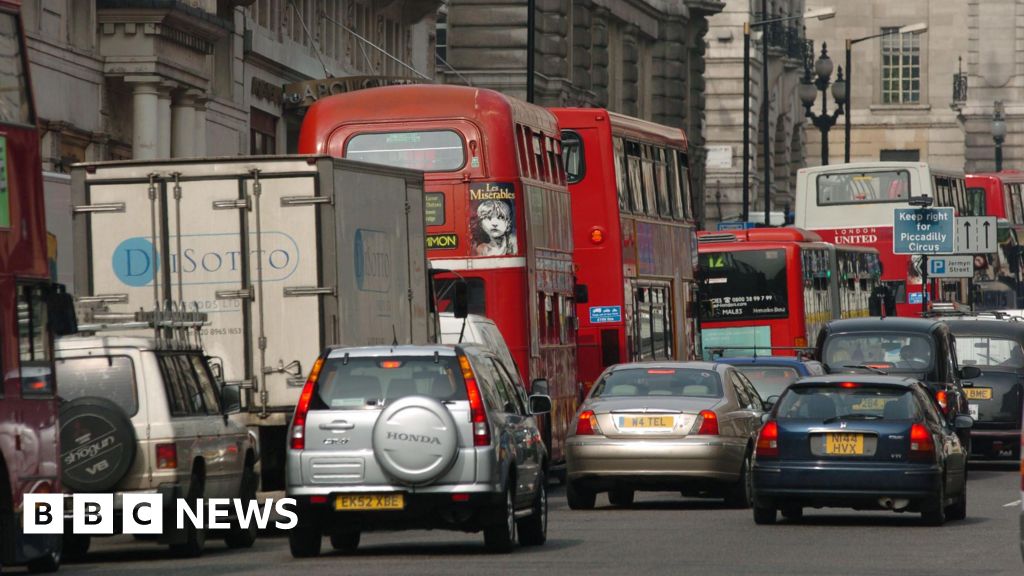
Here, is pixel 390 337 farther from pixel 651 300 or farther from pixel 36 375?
pixel 651 300

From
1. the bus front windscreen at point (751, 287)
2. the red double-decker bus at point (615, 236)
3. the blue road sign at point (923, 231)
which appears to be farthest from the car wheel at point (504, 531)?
the blue road sign at point (923, 231)

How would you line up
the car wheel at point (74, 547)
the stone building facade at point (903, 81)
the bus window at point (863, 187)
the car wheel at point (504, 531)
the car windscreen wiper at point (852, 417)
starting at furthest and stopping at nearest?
the stone building facade at point (903, 81) → the bus window at point (863, 187) → the car windscreen wiper at point (852, 417) → the car wheel at point (74, 547) → the car wheel at point (504, 531)

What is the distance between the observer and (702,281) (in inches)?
1671

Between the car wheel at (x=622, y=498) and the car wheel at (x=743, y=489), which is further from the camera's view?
the car wheel at (x=622, y=498)

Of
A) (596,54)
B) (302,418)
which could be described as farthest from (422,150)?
(596,54)

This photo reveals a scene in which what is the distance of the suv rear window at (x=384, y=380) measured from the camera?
16781 millimetres

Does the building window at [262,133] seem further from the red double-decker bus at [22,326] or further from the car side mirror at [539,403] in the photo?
the red double-decker bus at [22,326]

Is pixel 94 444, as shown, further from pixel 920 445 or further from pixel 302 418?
pixel 920 445

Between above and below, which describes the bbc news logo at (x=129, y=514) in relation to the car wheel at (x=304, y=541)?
above

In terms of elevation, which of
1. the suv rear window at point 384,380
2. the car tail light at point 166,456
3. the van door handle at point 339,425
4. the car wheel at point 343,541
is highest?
the suv rear window at point 384,380

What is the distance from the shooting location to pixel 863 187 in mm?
52656

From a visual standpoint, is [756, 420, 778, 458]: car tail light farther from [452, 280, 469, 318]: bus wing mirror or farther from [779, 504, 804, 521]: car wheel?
[452, 280, 469, 318]: bus wing mirror

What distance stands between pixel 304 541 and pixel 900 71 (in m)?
97.7

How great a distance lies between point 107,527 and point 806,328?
27.3 metres
